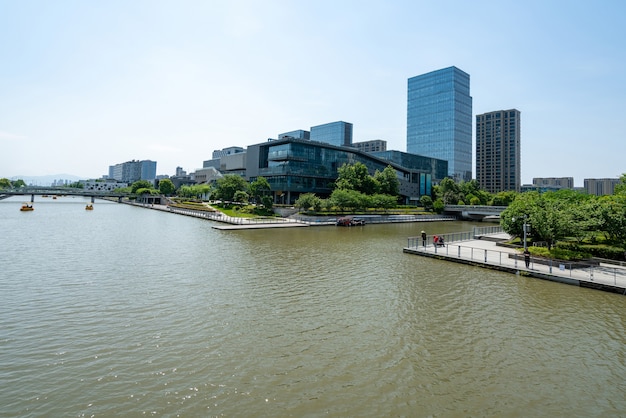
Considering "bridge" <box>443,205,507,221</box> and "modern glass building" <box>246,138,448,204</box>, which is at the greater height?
"modern glass building" <box>246,138,448,204</box>

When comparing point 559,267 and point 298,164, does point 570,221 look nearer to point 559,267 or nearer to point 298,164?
point 559,267

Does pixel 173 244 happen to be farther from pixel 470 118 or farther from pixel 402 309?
pixel 470 118

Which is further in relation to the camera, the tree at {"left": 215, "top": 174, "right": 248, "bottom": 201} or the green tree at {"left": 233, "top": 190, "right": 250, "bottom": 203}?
the tree at {"left": 215, "top": 174, "right": 248, "bottom": 201}

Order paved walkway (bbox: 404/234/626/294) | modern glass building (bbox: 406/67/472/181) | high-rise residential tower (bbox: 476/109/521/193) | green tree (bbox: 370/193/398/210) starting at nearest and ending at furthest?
paved walkway (bbox: 404/234/626/294) < green tree (bbox: 370/193/398/210) < modern glass building (bbox: 406/67/472/181) < high-rise residential tower (bbox: 476/109/521/193)

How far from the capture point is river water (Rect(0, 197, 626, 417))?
364 inches

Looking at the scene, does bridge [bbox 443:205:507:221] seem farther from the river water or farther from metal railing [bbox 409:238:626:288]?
the river water

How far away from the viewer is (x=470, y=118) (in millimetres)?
173500

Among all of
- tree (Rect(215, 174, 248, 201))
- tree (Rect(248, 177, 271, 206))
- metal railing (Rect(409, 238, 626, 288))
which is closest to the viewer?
metal railing (Rect(409, 238, 626, 288))

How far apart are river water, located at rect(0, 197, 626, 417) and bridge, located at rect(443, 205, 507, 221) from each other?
230 feet

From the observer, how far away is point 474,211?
301 ft

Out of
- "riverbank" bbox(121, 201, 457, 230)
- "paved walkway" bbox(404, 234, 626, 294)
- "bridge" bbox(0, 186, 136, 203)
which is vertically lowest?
"paved walkway" bbox(404, 234, 626, 294)

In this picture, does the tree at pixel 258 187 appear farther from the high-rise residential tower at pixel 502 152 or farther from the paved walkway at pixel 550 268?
the high-rise residential tower at pixel 502 152

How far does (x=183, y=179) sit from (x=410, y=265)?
7522 inches

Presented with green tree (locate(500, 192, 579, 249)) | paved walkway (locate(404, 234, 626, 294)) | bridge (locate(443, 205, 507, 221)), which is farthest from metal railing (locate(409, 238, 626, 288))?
bridge (locate(443, 205, 507, 221))
